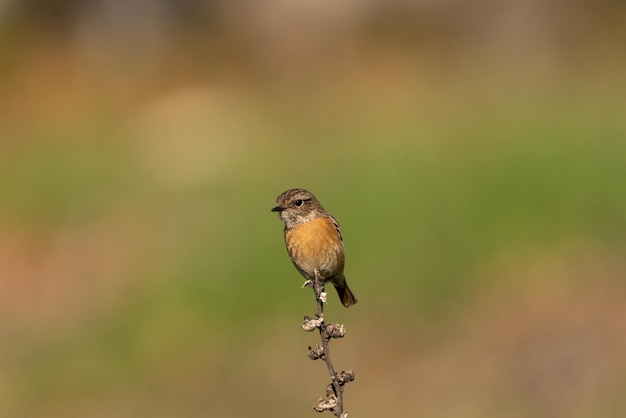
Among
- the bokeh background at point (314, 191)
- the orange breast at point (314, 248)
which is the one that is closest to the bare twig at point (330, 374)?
the orange breast at point (314, 248)

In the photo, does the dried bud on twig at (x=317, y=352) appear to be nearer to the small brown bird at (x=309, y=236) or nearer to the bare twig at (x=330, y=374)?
the bare twig at (x=330, y=374)

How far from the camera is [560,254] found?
1441 cm

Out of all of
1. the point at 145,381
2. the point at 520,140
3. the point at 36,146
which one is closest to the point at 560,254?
the point at 520,140

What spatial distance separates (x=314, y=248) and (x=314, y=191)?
894cm

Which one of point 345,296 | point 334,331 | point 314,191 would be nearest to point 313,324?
point 334,331

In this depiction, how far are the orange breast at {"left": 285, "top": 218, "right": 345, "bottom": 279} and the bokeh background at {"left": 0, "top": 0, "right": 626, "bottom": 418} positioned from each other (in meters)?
4.39

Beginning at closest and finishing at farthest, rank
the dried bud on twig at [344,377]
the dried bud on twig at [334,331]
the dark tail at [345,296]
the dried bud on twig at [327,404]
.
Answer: the dried bud on twig at [327,404]
the dried bud on twig at [344,377]
the dried bud on twig at [334,331]
the dark tail at [345,296]

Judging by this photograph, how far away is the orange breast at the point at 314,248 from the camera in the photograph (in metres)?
7.63

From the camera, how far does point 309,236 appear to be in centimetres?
764

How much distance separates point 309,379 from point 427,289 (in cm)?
226

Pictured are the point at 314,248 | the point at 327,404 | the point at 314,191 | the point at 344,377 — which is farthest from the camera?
the point at 314,191

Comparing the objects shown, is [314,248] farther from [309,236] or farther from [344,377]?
[344,377]

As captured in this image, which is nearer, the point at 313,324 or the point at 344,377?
the point at 344,377

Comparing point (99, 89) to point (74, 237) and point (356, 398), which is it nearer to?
point (74, 237)
